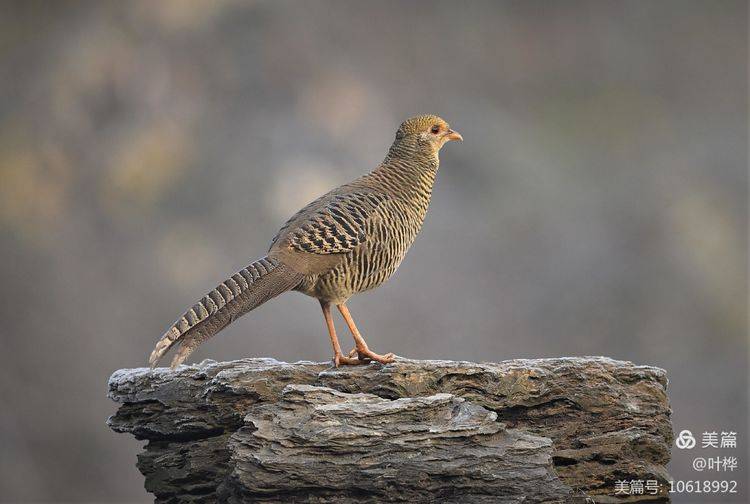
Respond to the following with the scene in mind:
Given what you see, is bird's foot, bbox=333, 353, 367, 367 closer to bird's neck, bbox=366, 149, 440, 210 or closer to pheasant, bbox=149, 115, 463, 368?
pheasant, bbox=149, 115, 463, 368

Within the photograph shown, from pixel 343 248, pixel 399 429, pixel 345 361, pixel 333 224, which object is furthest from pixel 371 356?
pixel 399 429

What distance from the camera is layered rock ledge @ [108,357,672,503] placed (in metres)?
4.41

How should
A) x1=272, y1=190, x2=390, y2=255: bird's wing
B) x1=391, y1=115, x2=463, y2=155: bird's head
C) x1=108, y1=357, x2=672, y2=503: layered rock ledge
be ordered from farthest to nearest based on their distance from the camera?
1. x1=391, y1=115, x2=463, y2=155: bird's head
2. x1=272, y1=190, x2=390, y2=255: bird's wing
3. x1=108, y1=357, x2=672, y2=503: layered rock ledge

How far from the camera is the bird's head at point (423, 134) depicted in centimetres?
594

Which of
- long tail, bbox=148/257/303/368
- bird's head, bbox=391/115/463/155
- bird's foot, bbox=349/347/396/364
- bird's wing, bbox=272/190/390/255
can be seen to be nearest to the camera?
long tail, bbox=148/257/303/368

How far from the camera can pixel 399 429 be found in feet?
14.8

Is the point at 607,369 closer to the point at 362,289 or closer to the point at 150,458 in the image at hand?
the point at 362,289

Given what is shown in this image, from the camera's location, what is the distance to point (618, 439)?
5.13 m

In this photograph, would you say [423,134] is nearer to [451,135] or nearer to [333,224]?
[451,135]

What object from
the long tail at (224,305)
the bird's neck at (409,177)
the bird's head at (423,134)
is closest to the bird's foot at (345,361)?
the long tail at (224,305)

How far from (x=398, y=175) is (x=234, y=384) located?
1.73m

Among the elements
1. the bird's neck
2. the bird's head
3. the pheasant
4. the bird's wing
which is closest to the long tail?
the pheasant

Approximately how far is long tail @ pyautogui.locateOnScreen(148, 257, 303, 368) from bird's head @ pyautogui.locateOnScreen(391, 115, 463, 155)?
1.39 m

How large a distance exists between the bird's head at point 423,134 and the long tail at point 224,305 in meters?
1.39
